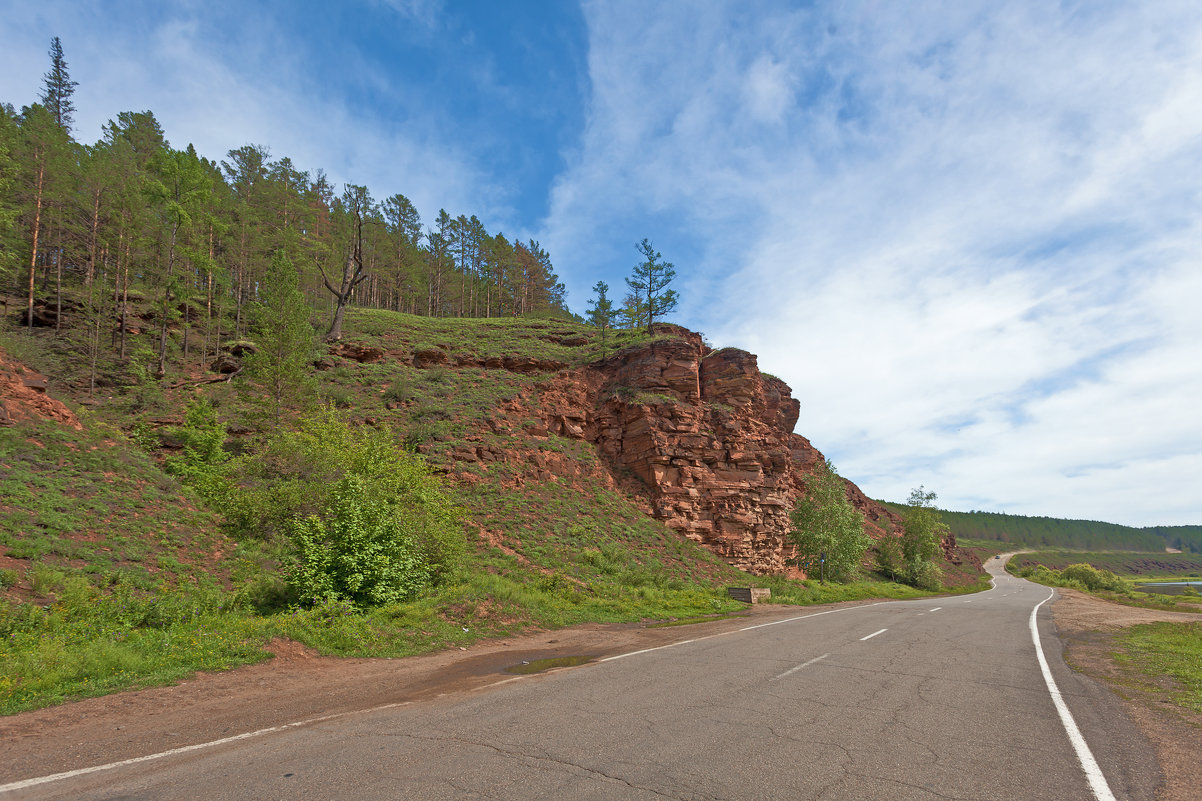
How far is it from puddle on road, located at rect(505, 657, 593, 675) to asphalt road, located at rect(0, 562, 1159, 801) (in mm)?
887

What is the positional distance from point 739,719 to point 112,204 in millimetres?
40303

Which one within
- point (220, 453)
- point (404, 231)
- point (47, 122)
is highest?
point (404, 231)

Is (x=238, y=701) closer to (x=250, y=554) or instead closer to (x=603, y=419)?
(x=250, y=554)

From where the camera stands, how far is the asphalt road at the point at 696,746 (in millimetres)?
4367

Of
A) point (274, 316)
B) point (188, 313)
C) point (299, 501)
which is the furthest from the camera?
point (188, 313)

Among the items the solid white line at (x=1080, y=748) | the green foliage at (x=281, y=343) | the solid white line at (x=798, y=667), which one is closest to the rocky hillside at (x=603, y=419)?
the green foliage at (x=281, y=343)

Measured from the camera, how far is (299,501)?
18906 millimetres

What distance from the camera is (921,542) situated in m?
51.8

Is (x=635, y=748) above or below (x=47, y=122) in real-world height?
below

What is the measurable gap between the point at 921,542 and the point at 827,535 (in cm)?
2066

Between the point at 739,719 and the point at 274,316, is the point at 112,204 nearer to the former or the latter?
the point at 274,316

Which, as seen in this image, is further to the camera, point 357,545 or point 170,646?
point 357,545

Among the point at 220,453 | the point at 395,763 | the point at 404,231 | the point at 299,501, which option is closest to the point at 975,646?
the point at 395,763

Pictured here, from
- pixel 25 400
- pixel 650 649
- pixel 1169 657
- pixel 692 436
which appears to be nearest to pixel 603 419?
pixel 692 436
